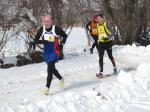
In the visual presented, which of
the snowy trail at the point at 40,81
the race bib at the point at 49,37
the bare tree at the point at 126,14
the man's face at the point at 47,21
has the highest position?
the man's face at the point at 47,21

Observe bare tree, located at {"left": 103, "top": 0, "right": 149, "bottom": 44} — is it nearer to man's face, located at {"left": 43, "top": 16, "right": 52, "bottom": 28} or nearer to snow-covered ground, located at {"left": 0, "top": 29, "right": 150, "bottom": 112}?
snow-covered ground, located at {"left": 0, "top": 29, "right": 150, "bottom": 112}

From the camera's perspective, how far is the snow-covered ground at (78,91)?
8.24 meters

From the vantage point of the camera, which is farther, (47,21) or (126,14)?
(126,14)

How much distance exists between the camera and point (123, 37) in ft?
72.8

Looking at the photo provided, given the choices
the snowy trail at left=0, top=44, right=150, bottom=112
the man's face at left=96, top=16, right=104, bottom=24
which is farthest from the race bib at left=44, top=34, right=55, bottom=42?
the man's face at left=96, top=16, right=104, bottom=24

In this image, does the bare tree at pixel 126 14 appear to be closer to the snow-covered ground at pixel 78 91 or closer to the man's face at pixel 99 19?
the snow-covered ground at pixel 78 91

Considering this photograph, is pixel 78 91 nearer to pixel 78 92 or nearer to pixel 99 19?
pixel 78 92

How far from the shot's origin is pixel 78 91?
956cm

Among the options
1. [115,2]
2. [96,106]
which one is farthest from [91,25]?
[115,2]

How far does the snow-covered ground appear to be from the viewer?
27.0 feet

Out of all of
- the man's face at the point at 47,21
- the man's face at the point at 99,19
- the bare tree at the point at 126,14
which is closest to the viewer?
the man's face at the point at 47,21

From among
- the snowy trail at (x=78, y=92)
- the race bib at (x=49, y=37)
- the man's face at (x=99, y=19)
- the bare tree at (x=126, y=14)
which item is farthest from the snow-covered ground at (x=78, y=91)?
the bare tree at (x=126, y=14)

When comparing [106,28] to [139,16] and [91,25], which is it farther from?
[139,16]

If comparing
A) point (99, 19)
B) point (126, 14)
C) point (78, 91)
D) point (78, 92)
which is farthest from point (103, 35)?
point (126, 14)
